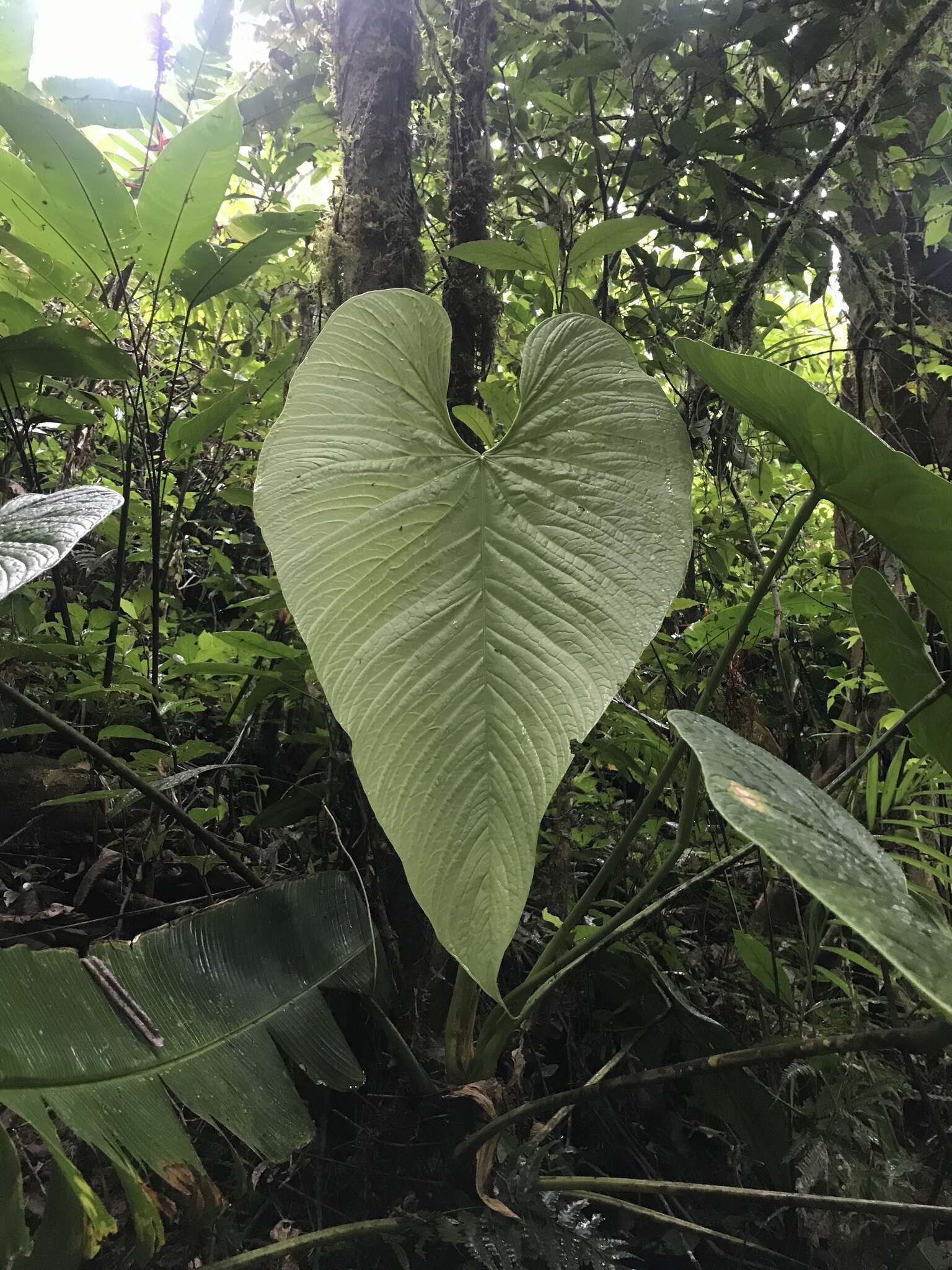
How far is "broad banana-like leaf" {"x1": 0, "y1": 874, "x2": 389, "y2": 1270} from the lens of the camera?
384mm

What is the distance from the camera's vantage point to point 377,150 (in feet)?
2.67

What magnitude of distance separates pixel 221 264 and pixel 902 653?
2.58 ft

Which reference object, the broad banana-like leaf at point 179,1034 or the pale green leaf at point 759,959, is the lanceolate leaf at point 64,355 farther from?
the pale green leaf at point 759,959

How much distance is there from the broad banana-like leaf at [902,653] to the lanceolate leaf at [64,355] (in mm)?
721

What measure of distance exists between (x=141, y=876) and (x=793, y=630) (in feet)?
4.13

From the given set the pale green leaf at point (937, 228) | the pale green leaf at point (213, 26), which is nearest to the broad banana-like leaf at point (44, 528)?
the pale green leaf at point (213, 26)

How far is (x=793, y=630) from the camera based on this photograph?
1.44 m

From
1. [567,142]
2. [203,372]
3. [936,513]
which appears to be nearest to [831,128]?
[567,142]

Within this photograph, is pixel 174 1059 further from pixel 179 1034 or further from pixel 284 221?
pixel 284 221

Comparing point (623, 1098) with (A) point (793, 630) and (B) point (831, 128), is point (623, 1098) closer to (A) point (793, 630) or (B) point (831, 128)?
(A) point (793, 630)

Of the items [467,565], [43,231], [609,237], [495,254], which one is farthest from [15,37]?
[467,565]

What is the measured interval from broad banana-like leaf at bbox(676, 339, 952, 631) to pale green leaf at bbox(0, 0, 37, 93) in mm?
802

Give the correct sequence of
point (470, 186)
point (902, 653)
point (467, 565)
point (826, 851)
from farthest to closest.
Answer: point (470, 186), point (902, 653), point (467, 565), point (826, 851)

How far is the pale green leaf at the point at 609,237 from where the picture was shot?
75 cm
